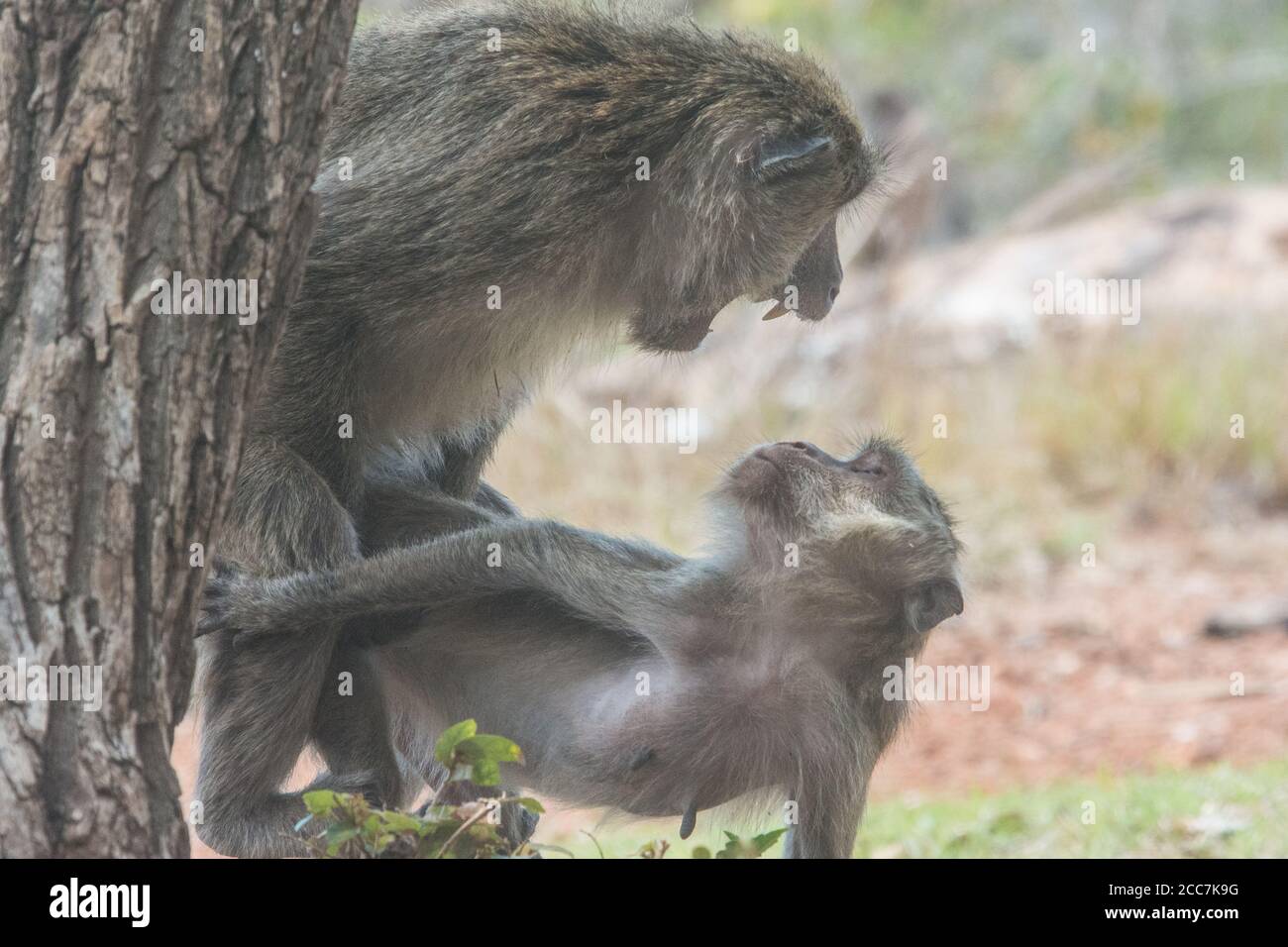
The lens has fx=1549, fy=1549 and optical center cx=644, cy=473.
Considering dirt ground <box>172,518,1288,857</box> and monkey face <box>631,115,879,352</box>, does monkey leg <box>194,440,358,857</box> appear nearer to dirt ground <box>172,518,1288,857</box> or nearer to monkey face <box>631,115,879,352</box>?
monkey face <box>631,115,879,352</box>

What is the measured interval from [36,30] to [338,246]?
3.62 ft

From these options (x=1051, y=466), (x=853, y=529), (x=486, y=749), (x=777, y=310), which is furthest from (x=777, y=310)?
(x=1051, y=466)

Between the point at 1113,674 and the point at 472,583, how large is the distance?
663cm

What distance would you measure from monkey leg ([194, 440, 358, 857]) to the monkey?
83 millimetres

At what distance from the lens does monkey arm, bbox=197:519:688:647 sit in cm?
Answer: 385

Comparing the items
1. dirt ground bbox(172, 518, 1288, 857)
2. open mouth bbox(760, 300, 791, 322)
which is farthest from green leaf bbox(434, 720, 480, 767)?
dirt ground bbox(172, 518, 1288, 857)

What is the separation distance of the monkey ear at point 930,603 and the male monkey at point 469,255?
1.09 m

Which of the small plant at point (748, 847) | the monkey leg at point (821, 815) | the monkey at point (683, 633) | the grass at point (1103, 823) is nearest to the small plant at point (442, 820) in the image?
the small plant at point (748, 847)

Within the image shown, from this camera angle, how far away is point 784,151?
4.48 m

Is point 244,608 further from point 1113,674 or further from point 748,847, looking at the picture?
point 1113,674

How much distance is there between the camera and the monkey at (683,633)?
3893 mm

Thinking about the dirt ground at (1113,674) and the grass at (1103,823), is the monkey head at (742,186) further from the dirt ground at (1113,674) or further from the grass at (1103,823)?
the dirt ground at (1113,674)
